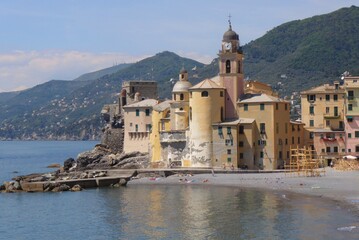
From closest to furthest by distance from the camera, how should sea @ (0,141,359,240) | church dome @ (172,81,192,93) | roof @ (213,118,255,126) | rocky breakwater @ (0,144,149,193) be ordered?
sea @ (0,141,359,240), rocky breakwater @ (0,144,149,193), roof @ (213,118,255,126), church dome @ (172,81,192,93)

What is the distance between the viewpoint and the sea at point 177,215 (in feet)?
167


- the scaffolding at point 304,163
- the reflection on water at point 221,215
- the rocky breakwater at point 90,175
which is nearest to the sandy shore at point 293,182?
the scaffolding at point 304,163

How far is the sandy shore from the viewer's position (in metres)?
67.0

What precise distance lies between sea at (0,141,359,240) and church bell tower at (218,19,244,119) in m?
13.2

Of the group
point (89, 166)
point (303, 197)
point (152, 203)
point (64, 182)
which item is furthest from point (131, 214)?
point (89, 166)

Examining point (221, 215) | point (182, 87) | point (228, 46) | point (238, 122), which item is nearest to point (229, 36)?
point (228, 46)

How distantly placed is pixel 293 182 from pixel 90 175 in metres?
25.9

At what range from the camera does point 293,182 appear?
75000mm

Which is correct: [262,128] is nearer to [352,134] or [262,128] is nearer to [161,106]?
[352,134]

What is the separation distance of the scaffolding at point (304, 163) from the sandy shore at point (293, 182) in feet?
3.30

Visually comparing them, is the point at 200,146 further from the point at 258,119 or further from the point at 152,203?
the point at 152,203

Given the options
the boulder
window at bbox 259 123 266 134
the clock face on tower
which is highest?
the clock face on tower

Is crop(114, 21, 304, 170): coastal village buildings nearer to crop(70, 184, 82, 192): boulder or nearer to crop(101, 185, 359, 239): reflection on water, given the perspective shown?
crop(101, 185, 359, 239): reflection on water

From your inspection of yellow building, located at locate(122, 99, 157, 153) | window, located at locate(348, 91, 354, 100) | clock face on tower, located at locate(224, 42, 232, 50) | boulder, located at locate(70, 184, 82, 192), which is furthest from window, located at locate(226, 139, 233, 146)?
yellow building, located at locate(122, 99, 157, 153)
